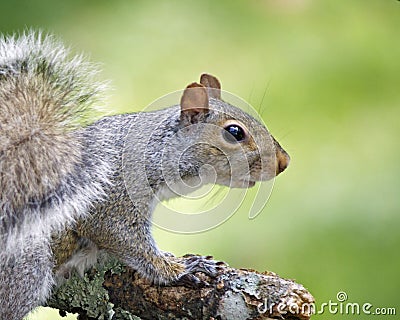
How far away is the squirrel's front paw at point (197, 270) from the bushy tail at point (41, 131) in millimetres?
285

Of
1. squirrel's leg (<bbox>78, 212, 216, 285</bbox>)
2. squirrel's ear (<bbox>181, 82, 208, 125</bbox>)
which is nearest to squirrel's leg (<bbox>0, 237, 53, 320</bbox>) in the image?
squirrel's leg (<bbox>78, 212, 216, 285</bbox>)

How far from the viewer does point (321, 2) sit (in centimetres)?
348

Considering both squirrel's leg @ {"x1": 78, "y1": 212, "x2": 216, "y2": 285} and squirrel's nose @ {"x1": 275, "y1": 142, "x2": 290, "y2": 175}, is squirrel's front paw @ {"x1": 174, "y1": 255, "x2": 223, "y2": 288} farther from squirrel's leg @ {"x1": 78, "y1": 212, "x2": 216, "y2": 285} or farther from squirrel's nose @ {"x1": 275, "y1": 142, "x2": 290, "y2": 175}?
squirrel's nose @ {"x1": 275, "y1": 142, "x2": 290, "y2": 175}

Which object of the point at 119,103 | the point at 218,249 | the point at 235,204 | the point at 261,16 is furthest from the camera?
the point at 261,16

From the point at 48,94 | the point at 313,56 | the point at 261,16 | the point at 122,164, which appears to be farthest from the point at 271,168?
the point at 261,16

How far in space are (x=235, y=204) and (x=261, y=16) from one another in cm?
161

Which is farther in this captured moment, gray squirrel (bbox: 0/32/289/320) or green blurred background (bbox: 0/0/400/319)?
green blurred background (bbox: 0/0/400/319)

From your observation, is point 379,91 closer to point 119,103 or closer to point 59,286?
point 119,103

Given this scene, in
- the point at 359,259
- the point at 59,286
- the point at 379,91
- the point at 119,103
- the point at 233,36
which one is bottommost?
the point at 59,286

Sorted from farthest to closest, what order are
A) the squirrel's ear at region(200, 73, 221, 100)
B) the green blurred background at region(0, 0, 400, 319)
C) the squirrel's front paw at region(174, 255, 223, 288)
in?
the green blurred background at region(0, 0, 400, 319)
the squirrel's ear at region(200, 73, 221, 100)
the squirrel's front paw at region(174, 255, 223, 288)

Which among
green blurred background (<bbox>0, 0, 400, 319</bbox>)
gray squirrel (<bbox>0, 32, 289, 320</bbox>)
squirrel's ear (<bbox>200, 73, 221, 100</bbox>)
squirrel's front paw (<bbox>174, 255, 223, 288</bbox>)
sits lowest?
squirrel's front paw (<bbox>174, 255, 223, 288</bbox>)

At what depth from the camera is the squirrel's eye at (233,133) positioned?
200 centimetres

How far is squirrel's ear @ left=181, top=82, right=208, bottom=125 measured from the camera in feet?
6.51

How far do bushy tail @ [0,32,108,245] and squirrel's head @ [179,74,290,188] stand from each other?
0.24 meters
